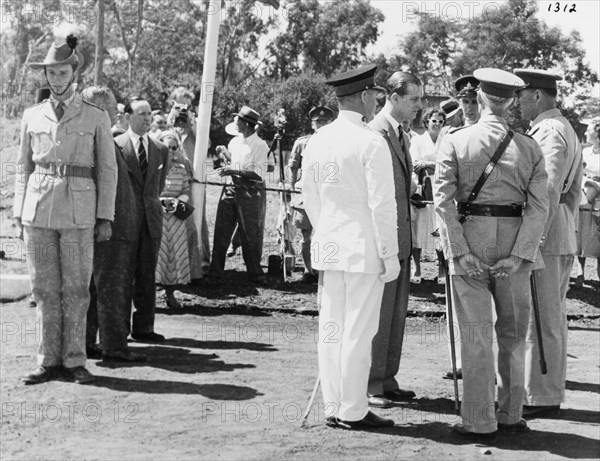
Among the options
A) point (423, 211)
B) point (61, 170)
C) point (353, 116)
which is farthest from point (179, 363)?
point (423, 211)

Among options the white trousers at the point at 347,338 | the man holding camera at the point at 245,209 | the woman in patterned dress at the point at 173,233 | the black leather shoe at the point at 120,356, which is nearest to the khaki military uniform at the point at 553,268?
the white trousers at the point at 347,338

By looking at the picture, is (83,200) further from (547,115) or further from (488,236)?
(547,115)

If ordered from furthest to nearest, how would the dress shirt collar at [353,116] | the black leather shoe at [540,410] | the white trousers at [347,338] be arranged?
1. the black leather shoe at [540,410]
2. the dress shirt collar at [353,116]
3. the white trousers at [347,338]

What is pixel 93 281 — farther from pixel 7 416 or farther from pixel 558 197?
pixel 558 197

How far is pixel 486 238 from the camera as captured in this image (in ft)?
21.5

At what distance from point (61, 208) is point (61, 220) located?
90mm

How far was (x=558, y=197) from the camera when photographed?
7461 mm

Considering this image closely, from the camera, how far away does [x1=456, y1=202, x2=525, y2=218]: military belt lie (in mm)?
6578

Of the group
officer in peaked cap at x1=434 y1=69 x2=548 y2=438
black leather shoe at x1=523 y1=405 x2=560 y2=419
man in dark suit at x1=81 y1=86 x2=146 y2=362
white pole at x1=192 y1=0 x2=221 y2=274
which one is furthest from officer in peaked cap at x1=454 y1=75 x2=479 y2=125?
white pole at x1=192 y1=0 x2=221 y2=274

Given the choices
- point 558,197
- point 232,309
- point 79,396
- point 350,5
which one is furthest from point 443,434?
point 350,5

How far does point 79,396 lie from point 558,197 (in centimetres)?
369

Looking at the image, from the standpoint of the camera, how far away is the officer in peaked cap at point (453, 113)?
11.9 m

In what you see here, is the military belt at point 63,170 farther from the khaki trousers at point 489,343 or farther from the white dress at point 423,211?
the white dress at point 423,211

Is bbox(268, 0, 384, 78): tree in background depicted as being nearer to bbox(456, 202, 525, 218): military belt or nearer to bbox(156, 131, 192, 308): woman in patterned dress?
bbox(156, 131, 192, 308): woman in patterned dress
